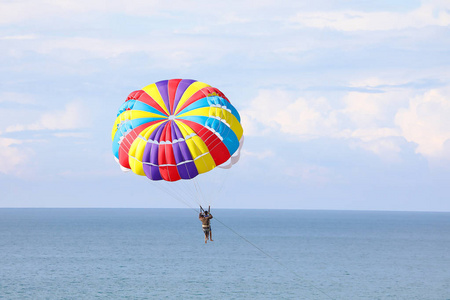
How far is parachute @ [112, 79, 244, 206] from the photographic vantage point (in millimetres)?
30188

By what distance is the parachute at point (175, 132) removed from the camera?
30.2m

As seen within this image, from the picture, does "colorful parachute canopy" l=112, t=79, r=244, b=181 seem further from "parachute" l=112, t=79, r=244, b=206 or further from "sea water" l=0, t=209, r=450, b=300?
"sea water" l=0, t=209, r=450, b=300

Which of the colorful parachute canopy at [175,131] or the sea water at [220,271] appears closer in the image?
the colorful parachute canopy at [175,131]

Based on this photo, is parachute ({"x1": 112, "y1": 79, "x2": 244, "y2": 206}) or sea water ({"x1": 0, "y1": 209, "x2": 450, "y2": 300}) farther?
sea water ({"x1": 0, "y1": 209, "x2": 450, "y2": 300})

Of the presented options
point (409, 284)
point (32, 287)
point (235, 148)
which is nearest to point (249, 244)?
point (409, 284)

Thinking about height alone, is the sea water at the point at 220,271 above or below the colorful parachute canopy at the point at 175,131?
below

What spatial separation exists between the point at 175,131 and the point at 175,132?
0.06 meters

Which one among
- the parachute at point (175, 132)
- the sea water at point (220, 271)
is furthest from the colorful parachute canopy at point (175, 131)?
the sea water at point (220, 271)

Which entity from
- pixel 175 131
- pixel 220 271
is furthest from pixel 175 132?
pixel 220 271

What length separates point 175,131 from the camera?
3025 cm

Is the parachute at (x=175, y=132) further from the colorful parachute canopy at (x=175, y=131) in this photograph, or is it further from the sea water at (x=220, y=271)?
the sea water at (x=220, y=271)

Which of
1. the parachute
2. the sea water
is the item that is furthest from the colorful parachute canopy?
the sea water

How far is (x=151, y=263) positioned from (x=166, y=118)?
62.1 meters

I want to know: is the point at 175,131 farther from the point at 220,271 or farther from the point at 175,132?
the point at 220,271
